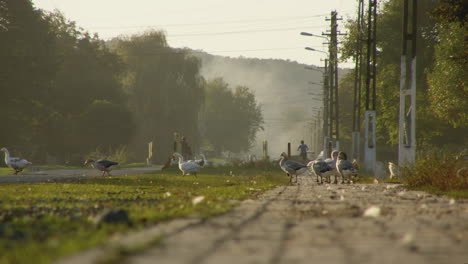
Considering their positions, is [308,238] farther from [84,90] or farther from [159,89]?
[159,89]

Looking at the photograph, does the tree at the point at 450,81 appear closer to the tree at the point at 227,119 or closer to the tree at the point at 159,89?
the tree at the point at 159,89

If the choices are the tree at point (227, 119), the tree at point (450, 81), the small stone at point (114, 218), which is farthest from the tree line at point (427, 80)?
the tree at point (227, 119)

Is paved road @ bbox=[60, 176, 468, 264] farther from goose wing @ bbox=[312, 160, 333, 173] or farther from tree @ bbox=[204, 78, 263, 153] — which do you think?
tree @ bbox=[204, 78, 263, 153]

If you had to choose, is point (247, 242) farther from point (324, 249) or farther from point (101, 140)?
point (101, 140)

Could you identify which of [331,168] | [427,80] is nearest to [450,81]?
[427,80]

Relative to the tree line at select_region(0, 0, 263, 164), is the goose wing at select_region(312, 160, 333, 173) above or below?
below

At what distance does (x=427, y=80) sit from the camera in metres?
51.5

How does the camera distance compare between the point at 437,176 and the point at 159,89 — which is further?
the point at 159,89

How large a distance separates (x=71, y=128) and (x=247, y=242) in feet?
186

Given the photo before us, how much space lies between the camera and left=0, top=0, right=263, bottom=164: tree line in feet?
165

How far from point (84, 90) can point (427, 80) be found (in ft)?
117

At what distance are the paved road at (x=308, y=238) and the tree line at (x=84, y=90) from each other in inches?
1763

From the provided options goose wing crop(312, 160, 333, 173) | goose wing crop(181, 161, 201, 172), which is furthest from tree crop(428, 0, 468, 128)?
goose wing crop(312, 160, 333, 173)

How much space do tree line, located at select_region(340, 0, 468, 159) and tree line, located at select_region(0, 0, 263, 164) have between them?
69.6 feet
